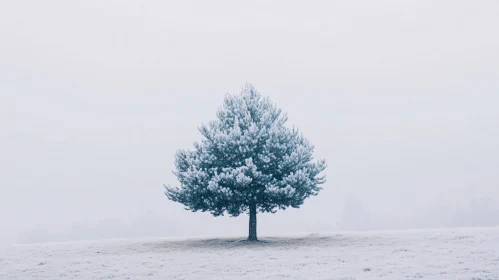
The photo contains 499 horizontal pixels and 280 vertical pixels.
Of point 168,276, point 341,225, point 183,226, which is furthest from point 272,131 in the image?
point 183,226

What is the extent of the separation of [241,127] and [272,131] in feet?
8.54

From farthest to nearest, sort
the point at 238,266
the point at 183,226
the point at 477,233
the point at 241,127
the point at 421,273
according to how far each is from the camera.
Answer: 1. the point at 183,226
2. the point at 241,127
3. the point at 477,233
4. the point at 238,266
5. the point at 421,273

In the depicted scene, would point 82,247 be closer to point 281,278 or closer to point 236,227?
point 281,278

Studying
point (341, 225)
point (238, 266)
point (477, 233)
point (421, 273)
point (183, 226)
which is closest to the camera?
point (421, 273)

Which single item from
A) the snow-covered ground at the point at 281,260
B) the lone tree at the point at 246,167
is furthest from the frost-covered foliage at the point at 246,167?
the snow-covered ground at the point at 281,260

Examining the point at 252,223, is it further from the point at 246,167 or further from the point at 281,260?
the point at 281,260

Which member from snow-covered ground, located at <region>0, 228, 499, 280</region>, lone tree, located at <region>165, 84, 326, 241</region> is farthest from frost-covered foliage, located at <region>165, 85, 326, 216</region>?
snow-covered ground, located at <region>0, 228, 499, 280</region>

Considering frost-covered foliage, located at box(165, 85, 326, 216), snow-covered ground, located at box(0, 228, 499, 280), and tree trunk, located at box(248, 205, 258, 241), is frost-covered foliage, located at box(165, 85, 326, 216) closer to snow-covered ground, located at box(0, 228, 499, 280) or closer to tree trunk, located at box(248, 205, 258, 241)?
tree trunk, located at box(248, 205, 258, 241)

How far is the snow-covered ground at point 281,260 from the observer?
23.1m

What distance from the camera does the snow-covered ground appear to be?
909 inches

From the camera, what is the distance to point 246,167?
3422 cm

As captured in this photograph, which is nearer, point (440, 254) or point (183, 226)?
point (440, 254)

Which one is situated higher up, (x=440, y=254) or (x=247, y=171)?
(x=247, y=171)

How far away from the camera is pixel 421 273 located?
867 inches
